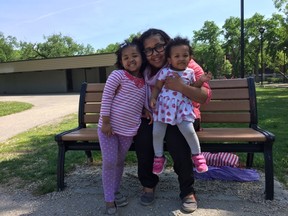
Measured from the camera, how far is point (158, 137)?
309cm

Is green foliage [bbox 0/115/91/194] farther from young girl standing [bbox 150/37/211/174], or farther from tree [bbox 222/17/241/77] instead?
tree [bbox 222/17/241/77]

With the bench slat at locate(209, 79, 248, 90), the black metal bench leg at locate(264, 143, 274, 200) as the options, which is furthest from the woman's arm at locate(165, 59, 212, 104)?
the bench slat at locate(209, 79, 248, 90)

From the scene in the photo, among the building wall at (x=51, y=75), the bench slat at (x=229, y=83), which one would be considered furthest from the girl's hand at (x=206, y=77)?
the building wall at (x=51, y=75)

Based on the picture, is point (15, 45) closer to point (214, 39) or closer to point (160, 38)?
point (214, 39)

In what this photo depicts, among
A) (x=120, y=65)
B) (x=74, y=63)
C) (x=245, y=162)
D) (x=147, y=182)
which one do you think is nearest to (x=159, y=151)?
(x=147, y=182)

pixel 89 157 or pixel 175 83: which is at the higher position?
pixel 175 83

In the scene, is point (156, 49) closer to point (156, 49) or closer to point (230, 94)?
point (156, 49)

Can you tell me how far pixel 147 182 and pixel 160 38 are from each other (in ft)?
4.50

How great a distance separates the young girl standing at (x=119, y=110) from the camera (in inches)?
120

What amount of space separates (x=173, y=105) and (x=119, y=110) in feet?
1.57

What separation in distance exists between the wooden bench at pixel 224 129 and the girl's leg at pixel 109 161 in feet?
1.30

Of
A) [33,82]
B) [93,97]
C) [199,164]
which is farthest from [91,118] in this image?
[33,82]

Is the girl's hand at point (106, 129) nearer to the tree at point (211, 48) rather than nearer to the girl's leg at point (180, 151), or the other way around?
the girl's leg at point (180, 151)

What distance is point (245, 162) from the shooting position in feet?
14.7
